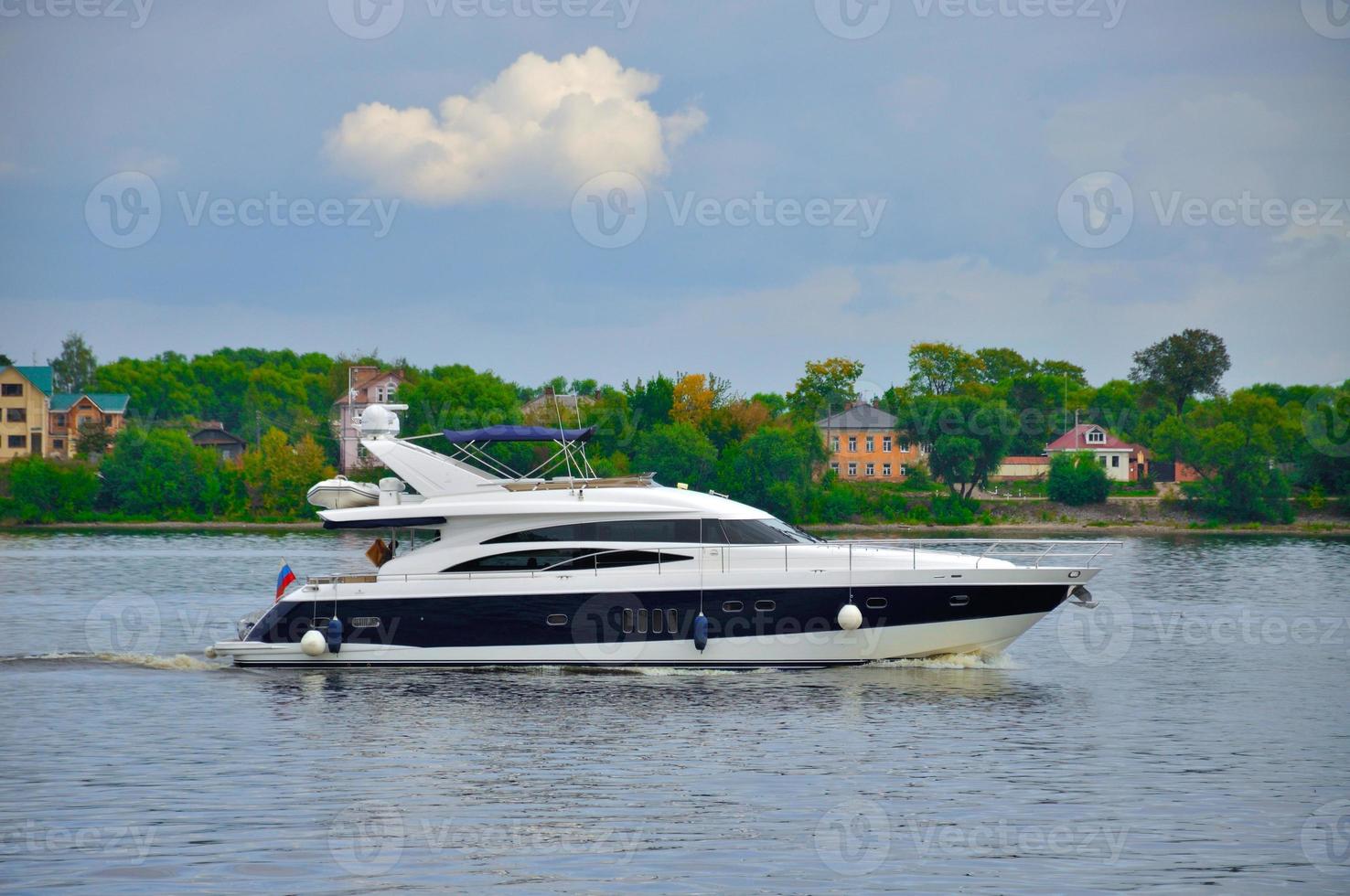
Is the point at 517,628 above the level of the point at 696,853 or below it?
above

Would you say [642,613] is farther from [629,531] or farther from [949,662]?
[949,662]

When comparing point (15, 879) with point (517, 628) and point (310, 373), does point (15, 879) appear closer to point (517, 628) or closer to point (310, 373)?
point (517, 628)

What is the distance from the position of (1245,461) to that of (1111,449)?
27009 mm

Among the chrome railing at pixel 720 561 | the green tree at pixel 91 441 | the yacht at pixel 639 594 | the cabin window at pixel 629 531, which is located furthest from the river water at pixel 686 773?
the green tree at pixel 91 441

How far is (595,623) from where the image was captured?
25.8 m

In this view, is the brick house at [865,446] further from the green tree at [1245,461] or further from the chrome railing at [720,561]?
the chrome railing at [720,561]

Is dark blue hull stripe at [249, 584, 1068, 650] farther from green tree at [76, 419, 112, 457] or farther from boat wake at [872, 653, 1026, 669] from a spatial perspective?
green tree at [76, 419, 112, 457]

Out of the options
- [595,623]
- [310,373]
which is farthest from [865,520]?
[310,373]

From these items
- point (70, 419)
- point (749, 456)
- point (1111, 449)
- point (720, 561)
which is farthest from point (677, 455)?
point (720, 561)

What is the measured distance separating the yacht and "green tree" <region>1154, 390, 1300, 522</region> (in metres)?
66.7

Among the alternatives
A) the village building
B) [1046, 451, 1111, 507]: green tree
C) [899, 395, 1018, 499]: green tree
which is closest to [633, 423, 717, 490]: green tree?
[899, 395, 1018, 499]: green tree

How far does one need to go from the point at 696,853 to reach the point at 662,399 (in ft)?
266

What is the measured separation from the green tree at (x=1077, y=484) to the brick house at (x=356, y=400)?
47131mm

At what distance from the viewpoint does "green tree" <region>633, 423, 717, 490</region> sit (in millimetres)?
87562
